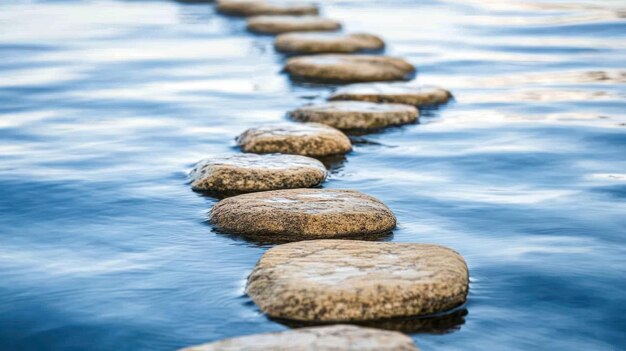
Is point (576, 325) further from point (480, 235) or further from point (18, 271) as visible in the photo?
point (18, 271)

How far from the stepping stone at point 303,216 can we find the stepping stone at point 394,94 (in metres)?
2.29

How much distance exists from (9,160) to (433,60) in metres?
3.94

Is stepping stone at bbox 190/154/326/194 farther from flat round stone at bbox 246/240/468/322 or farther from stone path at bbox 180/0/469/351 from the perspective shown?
flat round stone at bbox 246/240/468/322

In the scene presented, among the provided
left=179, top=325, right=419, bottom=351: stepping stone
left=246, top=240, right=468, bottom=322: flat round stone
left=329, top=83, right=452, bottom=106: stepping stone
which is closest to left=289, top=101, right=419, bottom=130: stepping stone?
left=329, top=83, right=452, bottom=106: stepping stone

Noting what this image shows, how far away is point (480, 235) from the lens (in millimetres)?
3758

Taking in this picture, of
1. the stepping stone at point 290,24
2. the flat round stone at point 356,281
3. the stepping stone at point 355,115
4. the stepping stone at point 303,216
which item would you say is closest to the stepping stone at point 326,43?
the stepping stone at point 290,24

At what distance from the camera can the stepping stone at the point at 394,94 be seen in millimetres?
6207

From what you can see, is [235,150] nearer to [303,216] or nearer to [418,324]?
[303,216]

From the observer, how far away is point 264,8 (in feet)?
35.3

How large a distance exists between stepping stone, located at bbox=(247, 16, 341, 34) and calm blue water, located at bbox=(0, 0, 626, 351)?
0.28 meters

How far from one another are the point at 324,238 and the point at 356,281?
0.71m

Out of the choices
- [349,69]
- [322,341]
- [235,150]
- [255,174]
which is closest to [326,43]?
[349,69]

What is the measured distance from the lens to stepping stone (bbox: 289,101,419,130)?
18.7 feet

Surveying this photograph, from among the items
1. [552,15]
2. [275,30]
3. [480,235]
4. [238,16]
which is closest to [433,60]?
[275,30]
